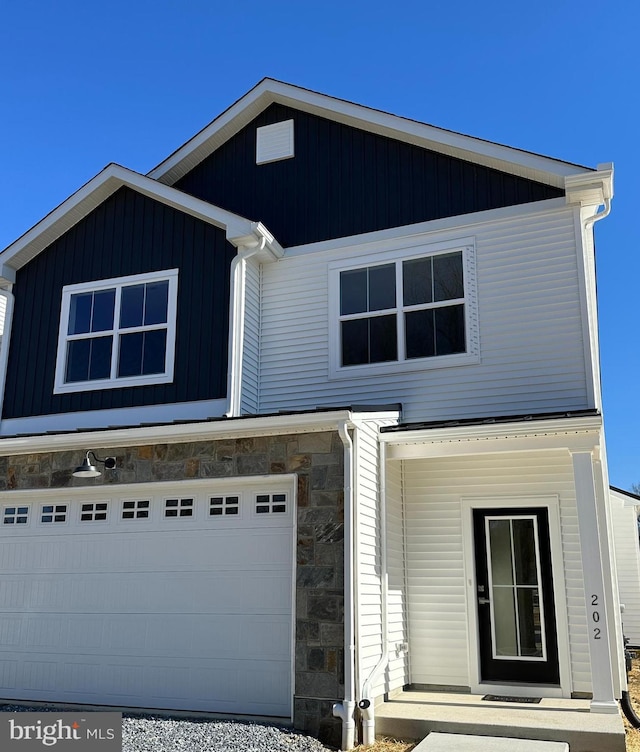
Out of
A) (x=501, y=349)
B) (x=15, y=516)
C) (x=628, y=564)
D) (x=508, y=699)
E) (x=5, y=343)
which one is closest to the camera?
(x=508, y=699)

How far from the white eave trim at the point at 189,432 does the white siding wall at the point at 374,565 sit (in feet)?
1.25

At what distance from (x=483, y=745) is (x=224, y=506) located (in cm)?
348

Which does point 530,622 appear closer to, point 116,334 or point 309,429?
point 309,429

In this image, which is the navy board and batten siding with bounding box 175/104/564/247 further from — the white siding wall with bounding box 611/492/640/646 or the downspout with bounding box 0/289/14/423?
the white siding wall with bounding box 611/492/640/646

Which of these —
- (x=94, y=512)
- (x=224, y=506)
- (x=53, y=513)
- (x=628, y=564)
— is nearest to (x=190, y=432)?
(x=224, y=506)

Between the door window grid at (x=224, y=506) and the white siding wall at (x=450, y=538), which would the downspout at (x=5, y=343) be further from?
the white siding wall at (x=450, y=538)

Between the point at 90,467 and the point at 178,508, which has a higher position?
the point at 90,467

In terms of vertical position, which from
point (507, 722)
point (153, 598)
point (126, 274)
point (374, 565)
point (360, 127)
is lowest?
point (507, 722)

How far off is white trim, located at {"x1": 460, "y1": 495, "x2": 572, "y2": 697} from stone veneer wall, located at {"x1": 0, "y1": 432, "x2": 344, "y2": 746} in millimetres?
2292

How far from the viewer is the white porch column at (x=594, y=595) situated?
22.5 feet

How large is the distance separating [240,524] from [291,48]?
8.60m

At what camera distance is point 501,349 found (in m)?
9.26

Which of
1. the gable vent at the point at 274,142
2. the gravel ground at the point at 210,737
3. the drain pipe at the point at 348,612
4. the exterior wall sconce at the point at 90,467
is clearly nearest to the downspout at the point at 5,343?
the exterior wall sconce at the point at 90,467

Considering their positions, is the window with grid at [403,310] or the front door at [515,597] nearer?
the front door at [515,597]
